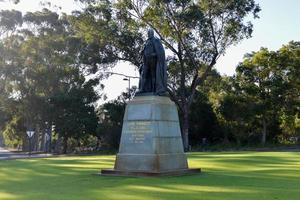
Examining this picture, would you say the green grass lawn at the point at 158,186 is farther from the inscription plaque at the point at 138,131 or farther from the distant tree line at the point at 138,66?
the distant tree line at the point at 138,66

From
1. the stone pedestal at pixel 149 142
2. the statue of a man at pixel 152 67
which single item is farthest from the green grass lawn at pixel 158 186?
the statue of a man at pixel 152 67

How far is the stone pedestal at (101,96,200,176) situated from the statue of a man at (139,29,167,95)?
0.58 meters

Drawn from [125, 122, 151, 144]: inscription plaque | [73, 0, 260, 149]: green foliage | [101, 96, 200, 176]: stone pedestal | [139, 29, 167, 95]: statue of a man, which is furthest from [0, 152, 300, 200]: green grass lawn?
[73, 0, 260, 149]: green foliage

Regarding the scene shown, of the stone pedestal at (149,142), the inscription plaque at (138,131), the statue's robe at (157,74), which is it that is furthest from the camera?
the statue's robe at (157,74)

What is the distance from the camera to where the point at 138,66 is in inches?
1612

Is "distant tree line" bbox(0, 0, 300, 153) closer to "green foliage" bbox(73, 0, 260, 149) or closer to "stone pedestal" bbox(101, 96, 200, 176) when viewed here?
"green foliage" bbox(73, 0, 260, 149)

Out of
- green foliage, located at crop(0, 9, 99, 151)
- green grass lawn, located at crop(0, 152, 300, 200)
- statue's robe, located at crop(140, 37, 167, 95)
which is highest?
green foliage, located at crop(0, 9, 99, 151)

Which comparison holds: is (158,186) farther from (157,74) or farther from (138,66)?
(138,66)

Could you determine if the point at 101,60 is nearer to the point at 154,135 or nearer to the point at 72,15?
the point at 72,15

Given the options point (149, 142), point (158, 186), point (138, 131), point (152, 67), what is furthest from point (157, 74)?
point (158, 186)

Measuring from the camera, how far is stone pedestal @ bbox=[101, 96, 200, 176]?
13922mm

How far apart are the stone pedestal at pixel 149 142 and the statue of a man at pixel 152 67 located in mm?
583

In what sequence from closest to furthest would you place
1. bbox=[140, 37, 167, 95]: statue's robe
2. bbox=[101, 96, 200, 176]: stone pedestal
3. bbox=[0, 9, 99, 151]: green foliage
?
bbox=[101, 96, 200, 176]: stone pedestal → bbox=[140, 37, 167, 95]: statue's robe → bbox=[0, 9, 99, 151]: green foliage

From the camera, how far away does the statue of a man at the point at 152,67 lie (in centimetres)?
1521
